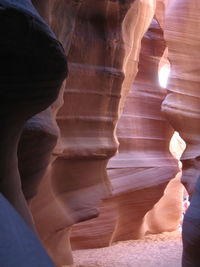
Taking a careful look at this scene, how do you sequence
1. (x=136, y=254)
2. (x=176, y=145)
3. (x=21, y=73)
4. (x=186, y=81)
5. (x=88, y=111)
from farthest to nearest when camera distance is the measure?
1. (x=176, y=145)
2. (x=186, y=81)
3. (x=136, y=254)
4. (x=88, y=111)
5. (x=21, y=73)

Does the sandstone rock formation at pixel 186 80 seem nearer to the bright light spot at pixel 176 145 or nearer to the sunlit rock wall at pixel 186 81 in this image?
the sunlit rock wall at pixel 186 81

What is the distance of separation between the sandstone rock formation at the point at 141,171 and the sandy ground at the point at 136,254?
22 centimetres

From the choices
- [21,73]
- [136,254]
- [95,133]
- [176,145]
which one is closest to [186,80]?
[95,133]

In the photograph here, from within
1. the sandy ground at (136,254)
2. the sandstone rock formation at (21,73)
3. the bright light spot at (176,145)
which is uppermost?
the sandstone rock formation at (21,73)

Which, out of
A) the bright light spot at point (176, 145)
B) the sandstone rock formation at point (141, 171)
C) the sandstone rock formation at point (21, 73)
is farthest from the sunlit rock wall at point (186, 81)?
the sandstone rock formation at point (21, 73)

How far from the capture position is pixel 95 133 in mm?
4199

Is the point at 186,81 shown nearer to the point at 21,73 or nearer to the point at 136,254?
the point at 136,254

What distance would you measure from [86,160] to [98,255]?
141 centimetres

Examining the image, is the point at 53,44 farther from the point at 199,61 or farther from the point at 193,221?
the point at 199,61

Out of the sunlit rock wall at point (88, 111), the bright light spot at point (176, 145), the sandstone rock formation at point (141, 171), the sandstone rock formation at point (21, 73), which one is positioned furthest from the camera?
the bright light spot at point (176, 145)

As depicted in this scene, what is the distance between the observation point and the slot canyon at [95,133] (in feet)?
4.31

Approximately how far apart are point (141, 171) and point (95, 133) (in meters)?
2.07

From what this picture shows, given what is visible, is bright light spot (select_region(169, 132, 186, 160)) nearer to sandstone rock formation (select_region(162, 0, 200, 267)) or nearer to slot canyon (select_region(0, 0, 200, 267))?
slot canyon (select_region(0, 0, 200, 267))

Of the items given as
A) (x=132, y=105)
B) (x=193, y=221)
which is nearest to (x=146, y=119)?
(x=132, y=105)
